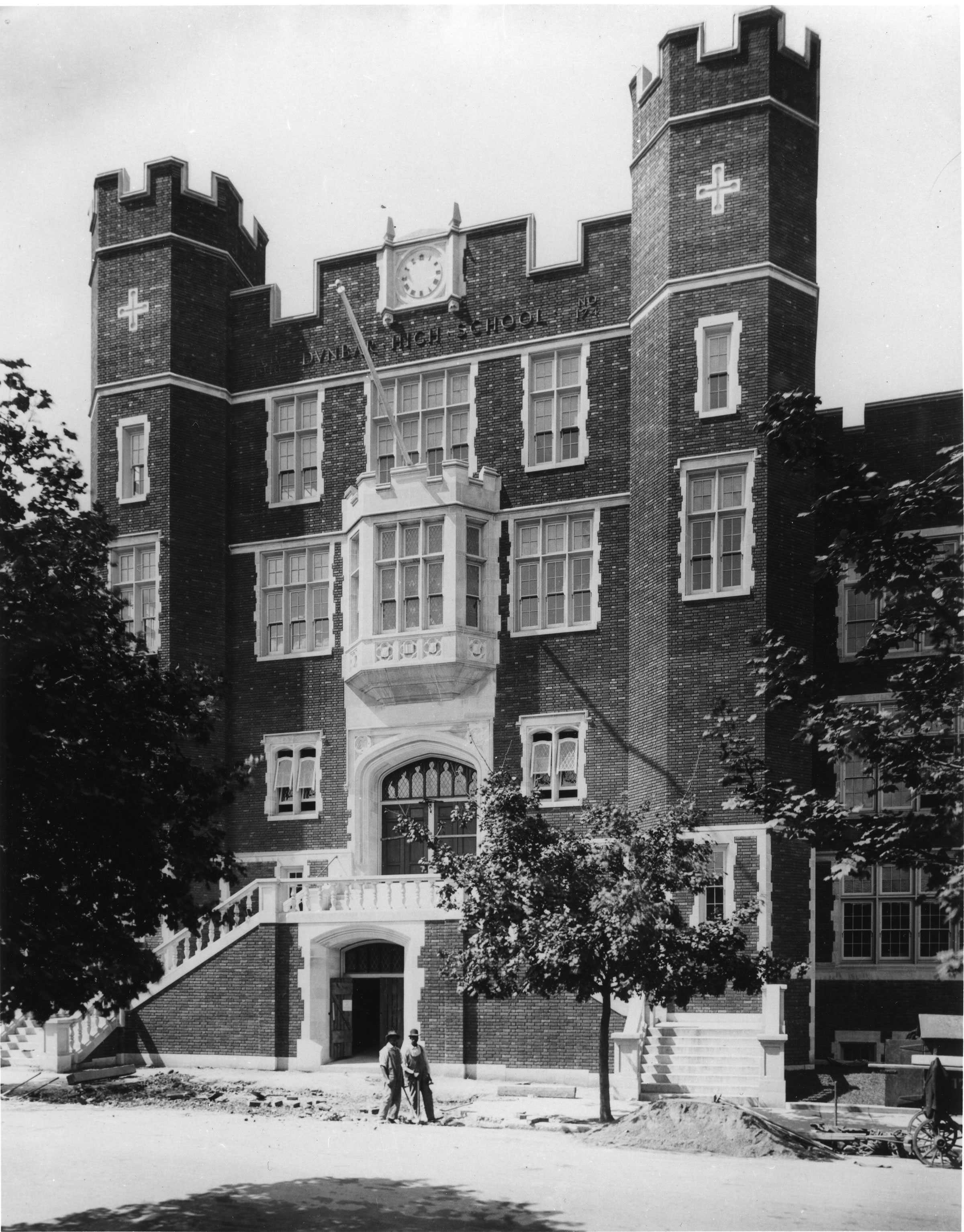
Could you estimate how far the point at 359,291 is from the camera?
117 feet

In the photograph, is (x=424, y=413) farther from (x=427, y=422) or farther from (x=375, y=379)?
(x=375, y=379)

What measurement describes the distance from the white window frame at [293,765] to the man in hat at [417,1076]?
10.4 m

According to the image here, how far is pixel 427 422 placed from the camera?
3438 cm

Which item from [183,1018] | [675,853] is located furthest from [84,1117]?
[675,853]

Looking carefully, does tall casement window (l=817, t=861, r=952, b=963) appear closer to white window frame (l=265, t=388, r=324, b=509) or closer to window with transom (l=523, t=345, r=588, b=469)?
window with transom (l=523, t=345, r=588, b=469)

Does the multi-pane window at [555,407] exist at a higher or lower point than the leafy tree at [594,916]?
higher

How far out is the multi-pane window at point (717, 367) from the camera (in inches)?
1206

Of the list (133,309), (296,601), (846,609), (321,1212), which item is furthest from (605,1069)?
(133,309)

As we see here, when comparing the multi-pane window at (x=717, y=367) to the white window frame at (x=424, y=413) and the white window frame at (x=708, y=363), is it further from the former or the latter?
the white window frame at (x=424, y=413)

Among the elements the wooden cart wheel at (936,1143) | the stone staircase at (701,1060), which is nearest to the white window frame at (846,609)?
the stone staircase at (701,1060)

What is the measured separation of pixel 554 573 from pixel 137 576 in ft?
29.1

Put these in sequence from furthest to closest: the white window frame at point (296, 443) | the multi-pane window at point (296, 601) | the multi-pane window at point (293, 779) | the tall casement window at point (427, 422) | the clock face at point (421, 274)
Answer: the white window frame at point (296, 443)
the multi-pane window at point (296, 601)
the clock face at point (421, 274)
the multi-pane window at point (293, 779)
the tall casement window at point (427, 422)

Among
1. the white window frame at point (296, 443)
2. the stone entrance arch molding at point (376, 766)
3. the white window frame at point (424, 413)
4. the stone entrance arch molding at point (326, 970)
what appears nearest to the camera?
the stone entrance arch molding at point (326, 970)

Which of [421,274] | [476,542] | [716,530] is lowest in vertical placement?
[716,530]
